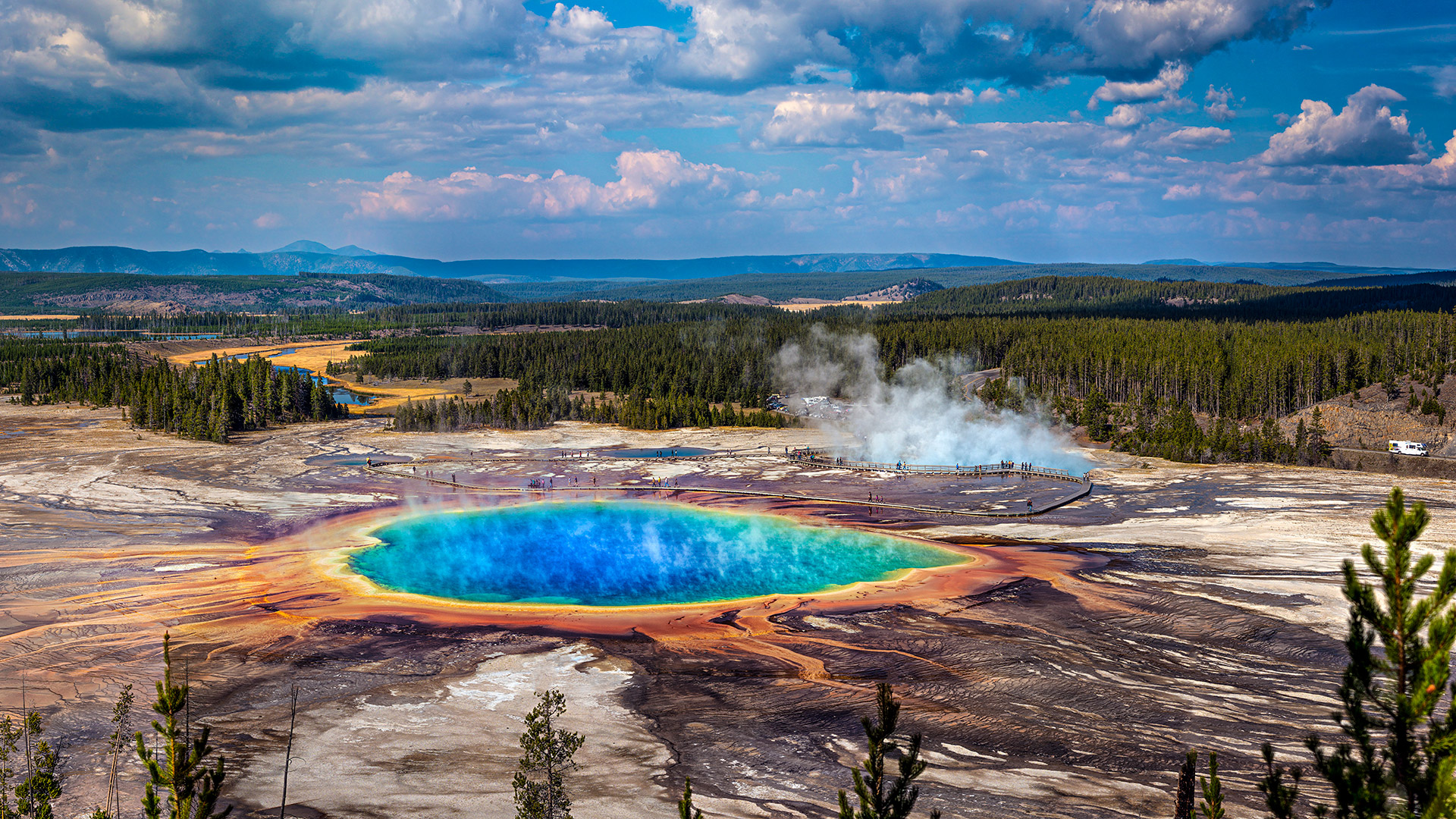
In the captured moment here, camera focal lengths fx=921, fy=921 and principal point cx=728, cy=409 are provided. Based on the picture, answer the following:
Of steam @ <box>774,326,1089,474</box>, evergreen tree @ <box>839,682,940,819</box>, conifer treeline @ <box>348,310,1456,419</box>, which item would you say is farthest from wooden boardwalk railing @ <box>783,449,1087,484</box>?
evergreen tree @ <box>839,682,940,819</box>

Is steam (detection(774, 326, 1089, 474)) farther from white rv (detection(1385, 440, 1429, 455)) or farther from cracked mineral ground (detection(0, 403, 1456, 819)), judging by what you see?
white rv (detection(1385, 440, 1429, 455))

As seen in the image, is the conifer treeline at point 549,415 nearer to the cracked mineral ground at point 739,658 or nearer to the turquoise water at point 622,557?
the cracked mineral ground at point 739,658

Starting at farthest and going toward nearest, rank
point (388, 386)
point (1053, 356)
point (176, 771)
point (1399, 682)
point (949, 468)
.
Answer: point (388, 386)
point (1053, 356)
point (949, 468)
point (176, 771)
point (1399, 682)

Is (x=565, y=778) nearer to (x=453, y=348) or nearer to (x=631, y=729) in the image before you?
(x=631, y=729)

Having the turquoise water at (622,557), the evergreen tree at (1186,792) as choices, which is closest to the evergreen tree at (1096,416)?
the turquoise water at (622,557)

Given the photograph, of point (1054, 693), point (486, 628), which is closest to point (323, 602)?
→ point (486, 628)

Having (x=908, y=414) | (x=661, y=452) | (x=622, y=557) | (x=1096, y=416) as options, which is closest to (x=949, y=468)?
(x=908, y=414)

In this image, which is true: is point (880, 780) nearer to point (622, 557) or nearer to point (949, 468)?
point (622, 557)
